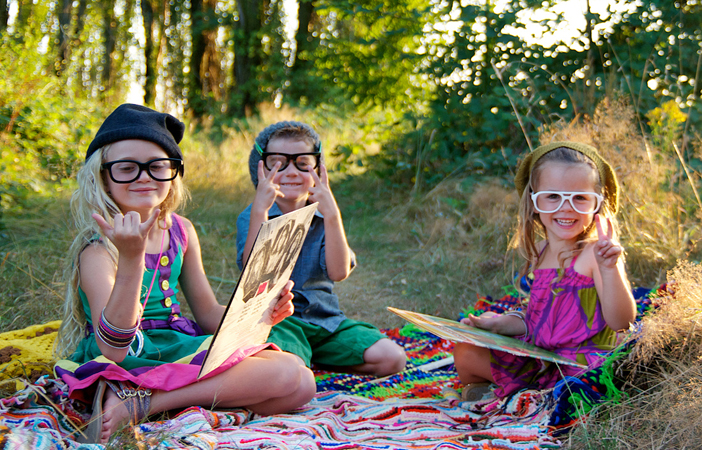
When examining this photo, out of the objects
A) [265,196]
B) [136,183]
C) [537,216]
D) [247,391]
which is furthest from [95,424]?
[537,216]

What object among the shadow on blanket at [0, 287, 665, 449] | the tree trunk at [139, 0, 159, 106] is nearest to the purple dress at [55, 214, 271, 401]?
the shadow on blanket at [0, 287, 665, 449]

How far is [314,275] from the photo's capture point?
8.65 ft

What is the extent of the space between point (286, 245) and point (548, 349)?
1.18 m

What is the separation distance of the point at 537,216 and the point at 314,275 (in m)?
1.09

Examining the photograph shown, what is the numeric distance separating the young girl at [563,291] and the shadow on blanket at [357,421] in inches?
6.4

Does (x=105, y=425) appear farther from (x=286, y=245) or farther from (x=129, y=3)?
(x=129, y=3)

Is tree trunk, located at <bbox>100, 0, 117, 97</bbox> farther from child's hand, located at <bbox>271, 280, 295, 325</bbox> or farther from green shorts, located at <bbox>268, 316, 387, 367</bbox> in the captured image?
child's hand, located at <bbox>271, 280, 295, 325</bbox>

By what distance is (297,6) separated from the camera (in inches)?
456

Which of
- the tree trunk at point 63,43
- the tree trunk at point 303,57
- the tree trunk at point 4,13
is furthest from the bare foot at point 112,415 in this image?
the tree trunk at point 303,57

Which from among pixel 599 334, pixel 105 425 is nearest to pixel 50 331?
pixel 105 425

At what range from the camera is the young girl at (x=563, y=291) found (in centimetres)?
212

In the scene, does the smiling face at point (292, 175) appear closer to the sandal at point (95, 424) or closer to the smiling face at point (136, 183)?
the smiling face at point (136, 183)

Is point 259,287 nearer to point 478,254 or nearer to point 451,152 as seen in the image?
point 478,254

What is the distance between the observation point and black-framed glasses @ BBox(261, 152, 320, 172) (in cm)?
251
